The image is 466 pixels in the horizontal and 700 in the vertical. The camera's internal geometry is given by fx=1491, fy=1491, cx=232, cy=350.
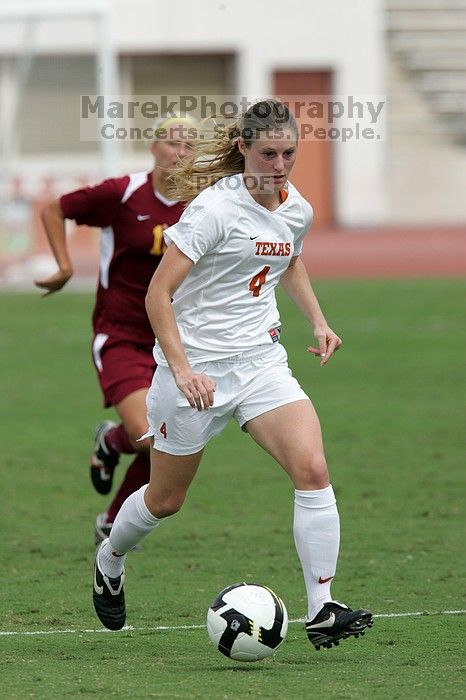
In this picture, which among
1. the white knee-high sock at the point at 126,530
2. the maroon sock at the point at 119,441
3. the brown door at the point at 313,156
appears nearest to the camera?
the white knee-high sock at the point at 126,530

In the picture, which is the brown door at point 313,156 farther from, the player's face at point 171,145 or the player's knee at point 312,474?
the player's knee at point 312,474

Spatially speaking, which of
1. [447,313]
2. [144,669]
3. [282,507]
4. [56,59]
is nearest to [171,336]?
[144,669]

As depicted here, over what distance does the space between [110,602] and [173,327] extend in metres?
1.20

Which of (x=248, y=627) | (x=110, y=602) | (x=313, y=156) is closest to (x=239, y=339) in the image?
(x=248, y=627)

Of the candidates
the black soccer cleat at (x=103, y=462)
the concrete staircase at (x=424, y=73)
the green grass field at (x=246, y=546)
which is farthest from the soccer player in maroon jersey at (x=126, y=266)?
the concrete staircase at (x=424, y=73)

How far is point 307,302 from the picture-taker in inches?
231

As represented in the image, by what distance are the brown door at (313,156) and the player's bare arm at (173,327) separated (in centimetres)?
2638

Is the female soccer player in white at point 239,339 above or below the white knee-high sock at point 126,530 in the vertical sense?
above

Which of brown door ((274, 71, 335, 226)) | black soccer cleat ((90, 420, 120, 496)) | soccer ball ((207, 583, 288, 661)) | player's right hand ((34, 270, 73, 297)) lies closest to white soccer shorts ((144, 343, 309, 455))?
soccer ball ((207, 583, 288, 661))

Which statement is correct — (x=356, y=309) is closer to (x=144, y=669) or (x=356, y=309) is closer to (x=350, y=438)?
(x=350, y=438)

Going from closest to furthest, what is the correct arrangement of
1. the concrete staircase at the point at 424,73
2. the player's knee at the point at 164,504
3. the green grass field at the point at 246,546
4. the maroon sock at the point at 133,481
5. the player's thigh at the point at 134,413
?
the green grass field at the point at 246,546 → the player's knee at the point at 164,504 → the player's thigh at the point at 134,413 → the maroon sock at the point at 133,481 → the concrete staircase at the point at 424,73

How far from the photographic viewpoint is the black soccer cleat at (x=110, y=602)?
575 cm

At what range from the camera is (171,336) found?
5.23 meters

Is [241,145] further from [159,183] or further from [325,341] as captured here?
[159,183]
